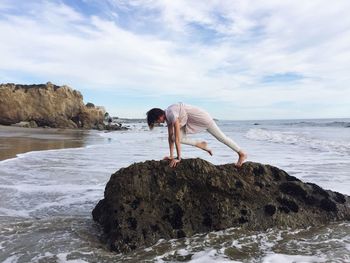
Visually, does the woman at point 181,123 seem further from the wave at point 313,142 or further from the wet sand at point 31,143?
the wave at point 313,142

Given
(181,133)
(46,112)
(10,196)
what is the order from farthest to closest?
(46,112) → (10,196) → (181,133)

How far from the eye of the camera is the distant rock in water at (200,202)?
5.85m

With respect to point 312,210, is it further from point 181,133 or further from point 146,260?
point 146,260

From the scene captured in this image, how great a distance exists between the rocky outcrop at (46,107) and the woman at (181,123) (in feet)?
139

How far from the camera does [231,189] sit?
629 cm

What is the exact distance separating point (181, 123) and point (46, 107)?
4471 centimetres

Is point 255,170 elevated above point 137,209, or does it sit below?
above

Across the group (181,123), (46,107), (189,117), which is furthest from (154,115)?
(46,107)

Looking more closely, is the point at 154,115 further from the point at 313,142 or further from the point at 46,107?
the point at 46,107

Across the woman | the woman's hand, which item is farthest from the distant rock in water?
the woman

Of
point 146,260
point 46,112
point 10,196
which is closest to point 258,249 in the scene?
point 146,260

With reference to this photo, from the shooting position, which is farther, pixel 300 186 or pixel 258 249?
pixel 300 186

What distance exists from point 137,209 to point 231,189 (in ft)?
4.84

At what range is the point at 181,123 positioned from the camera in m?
6.61
